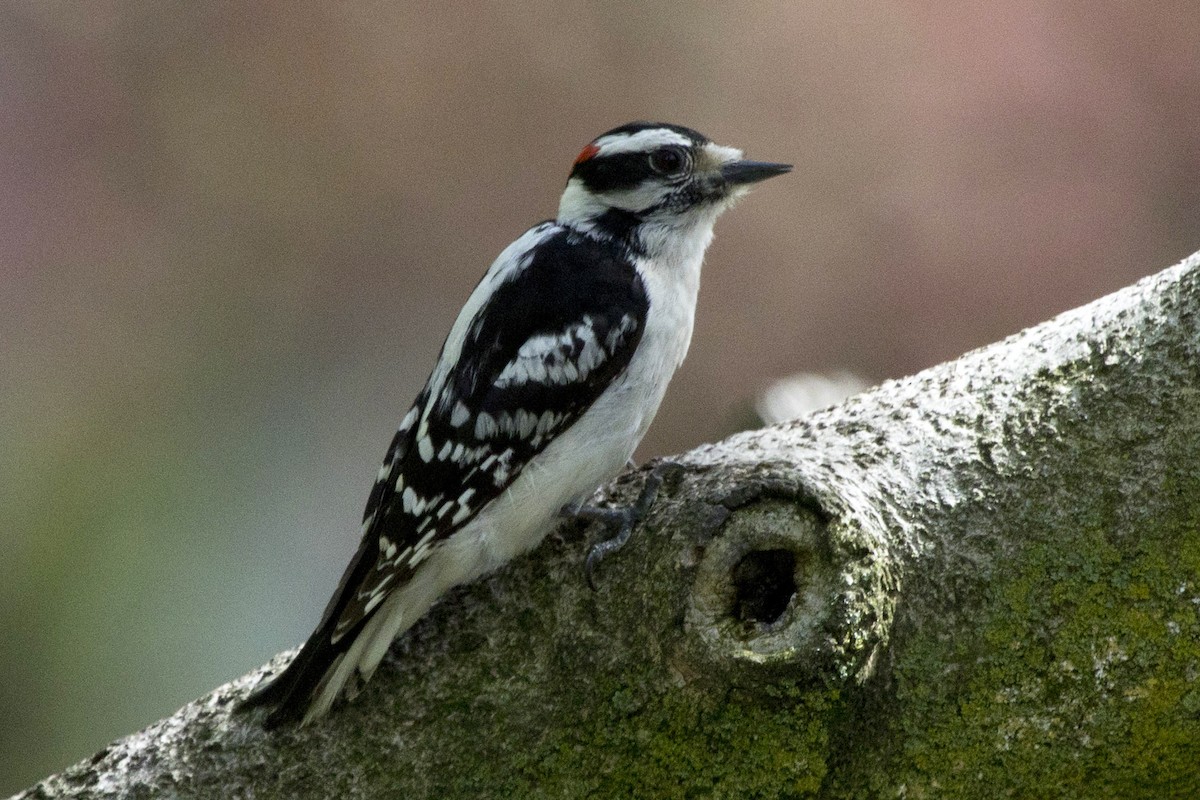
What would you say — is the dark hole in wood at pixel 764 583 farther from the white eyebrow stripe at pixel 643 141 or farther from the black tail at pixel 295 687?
the white eyebrow stripe at pixel 643 141

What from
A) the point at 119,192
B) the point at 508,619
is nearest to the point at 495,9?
the point at 119,192

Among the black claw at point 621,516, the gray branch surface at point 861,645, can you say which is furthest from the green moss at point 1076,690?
the black claw at point 621,516

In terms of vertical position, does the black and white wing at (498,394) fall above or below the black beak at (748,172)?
below

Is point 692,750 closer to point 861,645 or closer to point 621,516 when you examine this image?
point 861,645

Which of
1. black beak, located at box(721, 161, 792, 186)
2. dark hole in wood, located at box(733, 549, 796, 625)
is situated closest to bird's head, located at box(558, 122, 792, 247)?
black beak, located at box(721, 161, 792, 186)

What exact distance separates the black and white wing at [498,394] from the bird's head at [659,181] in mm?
126

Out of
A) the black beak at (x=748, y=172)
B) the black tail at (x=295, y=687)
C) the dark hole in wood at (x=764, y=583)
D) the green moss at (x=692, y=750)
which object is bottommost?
the black tail at (x=295, y=687)

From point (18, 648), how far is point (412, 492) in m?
2.40

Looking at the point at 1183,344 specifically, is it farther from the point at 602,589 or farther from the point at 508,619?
the point at 508,619

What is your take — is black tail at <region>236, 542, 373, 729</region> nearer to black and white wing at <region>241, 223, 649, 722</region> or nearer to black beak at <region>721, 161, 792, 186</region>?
black and white wing at <region>241, 223, 649, 722</region>

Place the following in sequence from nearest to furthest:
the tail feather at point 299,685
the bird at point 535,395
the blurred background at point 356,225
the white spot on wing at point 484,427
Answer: the tail feather at point 299,685, the bird at point 535,395, the white spot on wing at point 484,427, the blurred background at point 356,225

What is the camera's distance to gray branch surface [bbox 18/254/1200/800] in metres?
1.28

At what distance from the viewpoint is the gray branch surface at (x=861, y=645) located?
1276 mm

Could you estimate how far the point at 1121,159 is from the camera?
128 inches
